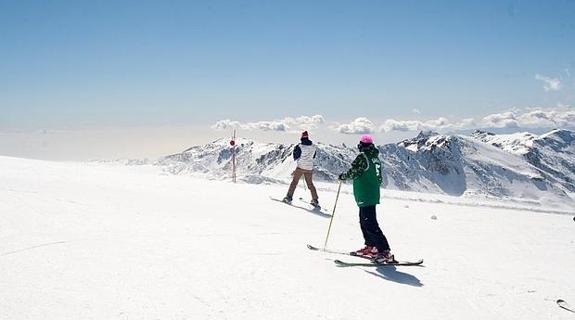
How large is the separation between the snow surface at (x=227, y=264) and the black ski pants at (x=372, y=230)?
Result: 1.51 ft

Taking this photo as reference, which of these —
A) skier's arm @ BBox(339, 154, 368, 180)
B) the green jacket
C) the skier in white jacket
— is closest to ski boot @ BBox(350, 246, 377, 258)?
the green jacket

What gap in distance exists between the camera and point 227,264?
6.74 meters

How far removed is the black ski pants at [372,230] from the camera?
8.09 m

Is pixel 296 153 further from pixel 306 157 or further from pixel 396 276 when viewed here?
pixel 396 276

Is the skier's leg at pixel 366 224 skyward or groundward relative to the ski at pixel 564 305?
skyward

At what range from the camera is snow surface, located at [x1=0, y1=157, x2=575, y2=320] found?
524 centimetres

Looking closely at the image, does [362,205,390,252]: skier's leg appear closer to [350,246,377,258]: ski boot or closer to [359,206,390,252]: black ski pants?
[359,206,390,252]: black ski pants

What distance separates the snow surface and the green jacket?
1.17 m

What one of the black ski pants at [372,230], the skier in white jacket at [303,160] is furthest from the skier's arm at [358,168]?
the skier in white jacket at [303,160]

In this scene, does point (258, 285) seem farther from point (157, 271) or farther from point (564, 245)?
point (564, 245)

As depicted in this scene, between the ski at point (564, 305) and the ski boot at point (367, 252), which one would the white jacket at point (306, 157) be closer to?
the ski boot at point (367, 252)

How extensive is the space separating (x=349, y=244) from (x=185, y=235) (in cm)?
364

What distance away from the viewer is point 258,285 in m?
6.02

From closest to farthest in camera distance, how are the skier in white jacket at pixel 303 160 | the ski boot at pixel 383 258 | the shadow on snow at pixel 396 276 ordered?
the shadow on snow at pixel 396 276 < the ski boot at pixel 383 258 < the skier in white jacket at pixel 303 160
